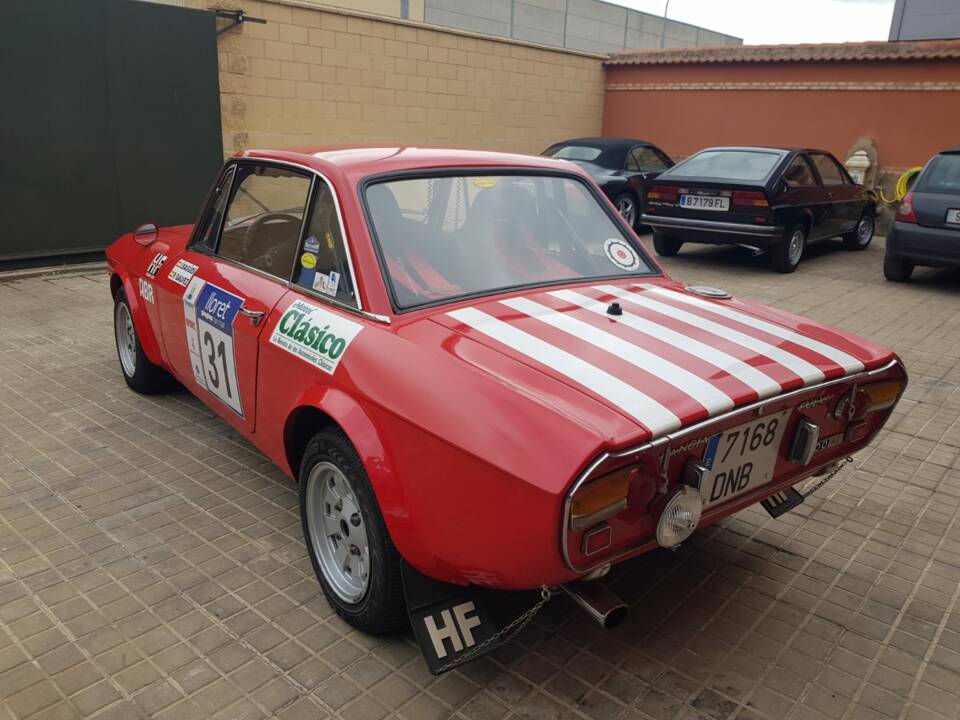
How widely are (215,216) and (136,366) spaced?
4.54 ft

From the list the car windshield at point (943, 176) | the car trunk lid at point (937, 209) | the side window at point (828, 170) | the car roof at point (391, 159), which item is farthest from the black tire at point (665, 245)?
the car roof at point (391, 159)

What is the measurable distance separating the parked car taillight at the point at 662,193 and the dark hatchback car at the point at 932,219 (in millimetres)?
2567

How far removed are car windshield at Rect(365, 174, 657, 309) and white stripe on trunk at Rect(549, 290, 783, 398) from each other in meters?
0.23

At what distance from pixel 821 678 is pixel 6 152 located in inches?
350

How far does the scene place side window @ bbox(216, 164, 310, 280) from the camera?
10.6 ft

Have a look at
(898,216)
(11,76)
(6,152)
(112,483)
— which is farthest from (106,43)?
(898,216)

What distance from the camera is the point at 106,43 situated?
8.56 m

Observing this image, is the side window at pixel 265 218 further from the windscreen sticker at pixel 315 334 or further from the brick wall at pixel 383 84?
the brick wall at pixel 383 84

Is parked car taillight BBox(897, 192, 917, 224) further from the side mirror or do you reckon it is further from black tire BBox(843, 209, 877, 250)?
the side mirror

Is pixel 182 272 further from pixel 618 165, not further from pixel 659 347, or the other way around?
pixel 618 165

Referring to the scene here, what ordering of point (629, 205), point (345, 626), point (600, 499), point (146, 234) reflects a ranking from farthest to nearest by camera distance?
point (629, 205)
point (146, 234)
point (345, 626)
point (600, 499)

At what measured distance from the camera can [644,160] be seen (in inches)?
487

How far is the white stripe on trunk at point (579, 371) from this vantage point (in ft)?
6.66

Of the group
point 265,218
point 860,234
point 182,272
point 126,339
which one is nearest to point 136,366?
point 126,339
